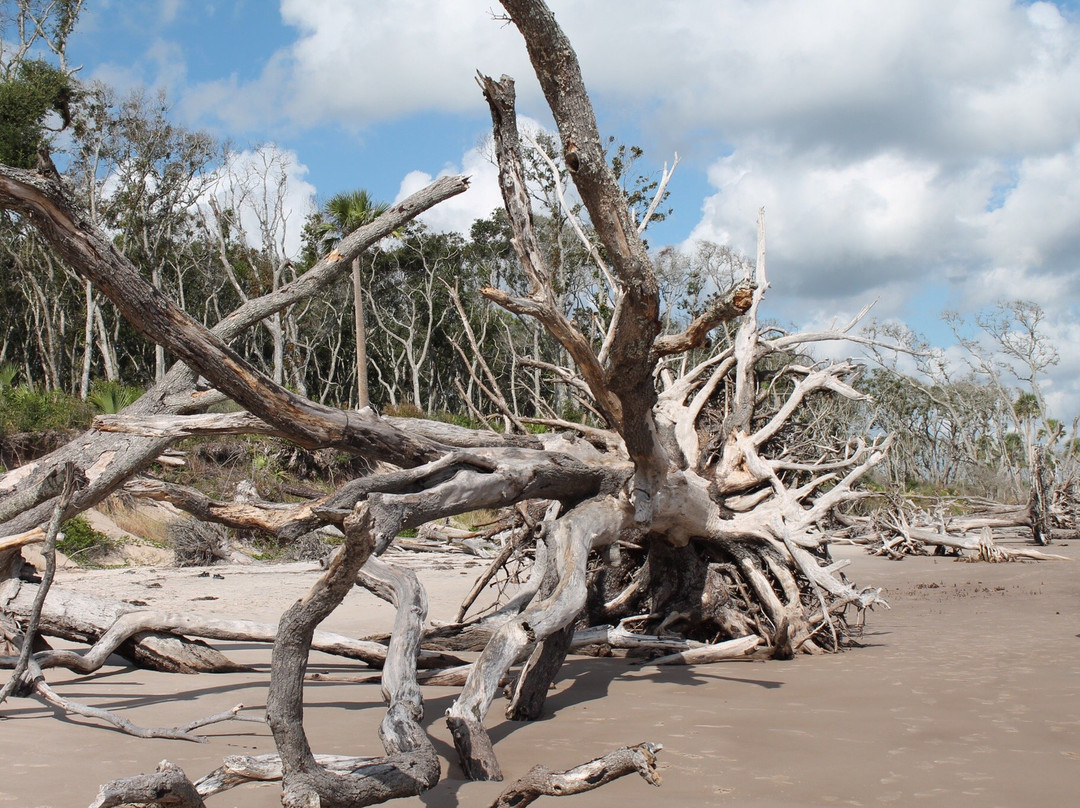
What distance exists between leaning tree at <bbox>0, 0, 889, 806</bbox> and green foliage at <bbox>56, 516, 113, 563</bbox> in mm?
7766

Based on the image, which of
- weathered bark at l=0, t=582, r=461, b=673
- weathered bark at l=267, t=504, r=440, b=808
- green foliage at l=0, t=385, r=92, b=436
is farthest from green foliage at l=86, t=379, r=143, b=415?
weathered bark at l=267, t=504, r=440, b=808

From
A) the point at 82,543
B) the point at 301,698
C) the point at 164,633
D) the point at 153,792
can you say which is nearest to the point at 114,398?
the point at 82,543

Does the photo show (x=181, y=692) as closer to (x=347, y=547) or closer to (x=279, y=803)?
(x=279, y=803)

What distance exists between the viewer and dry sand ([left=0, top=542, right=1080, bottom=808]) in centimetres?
359

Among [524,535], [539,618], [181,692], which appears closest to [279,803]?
[539,618]

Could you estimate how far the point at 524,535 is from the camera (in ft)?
24.1

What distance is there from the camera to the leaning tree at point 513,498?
353 cm

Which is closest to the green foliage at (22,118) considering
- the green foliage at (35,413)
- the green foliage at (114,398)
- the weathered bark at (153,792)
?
the green foliage at (35,413)

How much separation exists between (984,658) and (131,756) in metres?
5.90

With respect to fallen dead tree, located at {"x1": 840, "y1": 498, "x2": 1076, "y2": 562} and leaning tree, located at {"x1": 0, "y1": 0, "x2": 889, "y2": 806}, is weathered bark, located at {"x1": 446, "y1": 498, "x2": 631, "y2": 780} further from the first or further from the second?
fallen dead tree, located at {"x1": 840, "y1": 498, "x2": 1076, "y2": 562}

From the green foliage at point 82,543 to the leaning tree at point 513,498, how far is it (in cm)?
777

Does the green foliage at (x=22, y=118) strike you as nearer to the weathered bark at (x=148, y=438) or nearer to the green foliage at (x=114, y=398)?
the green foliage at (x=114, y=398)

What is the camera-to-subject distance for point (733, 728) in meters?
4.63

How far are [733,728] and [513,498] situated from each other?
5.99 ft
